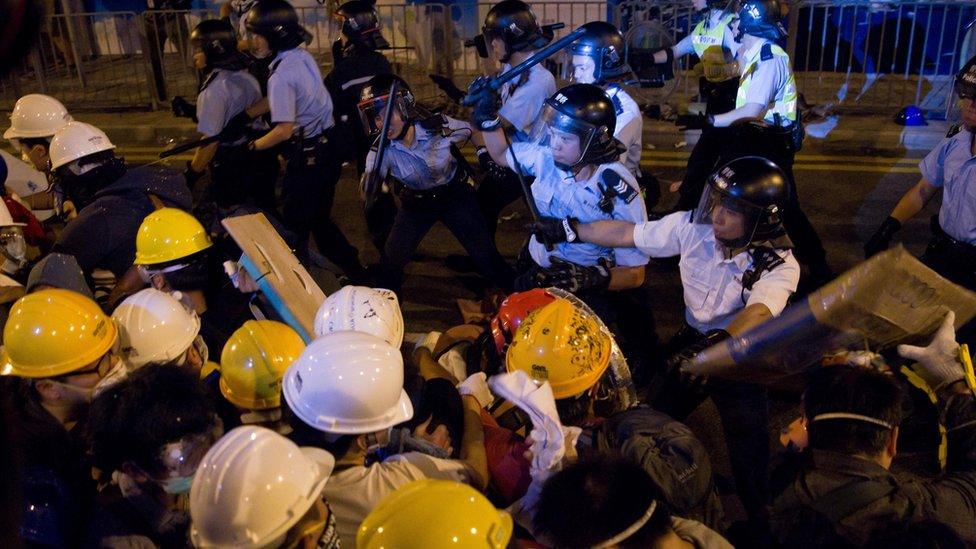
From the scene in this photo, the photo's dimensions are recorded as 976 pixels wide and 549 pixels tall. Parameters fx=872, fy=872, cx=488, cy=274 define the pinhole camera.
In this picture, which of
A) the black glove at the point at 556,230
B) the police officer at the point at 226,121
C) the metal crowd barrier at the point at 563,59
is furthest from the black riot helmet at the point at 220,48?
the metal crowd barrier at the point at 563,59

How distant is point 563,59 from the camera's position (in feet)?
33.7

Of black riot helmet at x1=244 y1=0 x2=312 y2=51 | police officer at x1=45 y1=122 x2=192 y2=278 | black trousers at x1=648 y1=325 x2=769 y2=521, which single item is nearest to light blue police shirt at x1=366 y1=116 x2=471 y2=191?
police officer at x1=45 y1=122 x2=192 y2=278

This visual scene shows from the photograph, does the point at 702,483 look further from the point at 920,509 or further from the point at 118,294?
the point at 118,294

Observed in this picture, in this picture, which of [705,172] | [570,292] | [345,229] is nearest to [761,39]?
[705,172]

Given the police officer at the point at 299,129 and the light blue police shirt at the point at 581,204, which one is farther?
the police officer at the point at 299,129

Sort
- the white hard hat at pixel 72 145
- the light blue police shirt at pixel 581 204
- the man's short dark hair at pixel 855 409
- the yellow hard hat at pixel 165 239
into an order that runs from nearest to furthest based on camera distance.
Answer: the man's short dark hair at pixel 855 409, the yellow hard hat at pixel 165 239, the light blue police shirt at pixel 581 204, the white hard hat at pixel 72 145

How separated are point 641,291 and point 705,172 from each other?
243 centimetres

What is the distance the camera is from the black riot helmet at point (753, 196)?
146 inches

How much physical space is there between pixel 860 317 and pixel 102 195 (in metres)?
3.79

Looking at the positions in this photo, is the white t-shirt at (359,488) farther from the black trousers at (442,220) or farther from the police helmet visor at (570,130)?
the black trousers at (442,220)

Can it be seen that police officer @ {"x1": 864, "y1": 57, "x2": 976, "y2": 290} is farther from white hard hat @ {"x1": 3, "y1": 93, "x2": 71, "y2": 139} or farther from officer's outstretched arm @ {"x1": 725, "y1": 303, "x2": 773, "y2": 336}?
white hard hat @ {"x1": 3, "y1": 93, "x2": 71, "y2": 139}

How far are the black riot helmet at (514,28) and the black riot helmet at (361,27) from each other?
1197 millimetres

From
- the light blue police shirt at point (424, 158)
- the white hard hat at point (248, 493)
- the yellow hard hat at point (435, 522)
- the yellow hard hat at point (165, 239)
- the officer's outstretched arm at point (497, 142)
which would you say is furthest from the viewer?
the light blue police shirt at point (424, 158)

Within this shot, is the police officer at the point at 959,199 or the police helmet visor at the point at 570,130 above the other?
the police helmet visor at the point at 570,130
